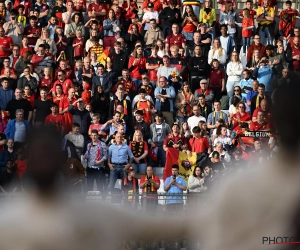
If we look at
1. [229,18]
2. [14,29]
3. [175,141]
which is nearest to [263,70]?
[229,18]

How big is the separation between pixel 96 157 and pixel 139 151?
1032 mm

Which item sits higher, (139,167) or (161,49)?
(161,49)

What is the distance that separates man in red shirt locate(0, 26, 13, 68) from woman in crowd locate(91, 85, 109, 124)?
345 centimetres

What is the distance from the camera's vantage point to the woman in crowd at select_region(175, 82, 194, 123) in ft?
69.0

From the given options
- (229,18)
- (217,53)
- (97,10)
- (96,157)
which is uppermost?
(97,10)

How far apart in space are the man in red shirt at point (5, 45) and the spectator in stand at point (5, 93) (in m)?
2.16

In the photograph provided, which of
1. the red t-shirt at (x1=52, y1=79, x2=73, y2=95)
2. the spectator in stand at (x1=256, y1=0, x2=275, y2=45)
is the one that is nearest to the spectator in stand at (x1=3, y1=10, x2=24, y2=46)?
the red t-shirt at (x1=52, y1=79, x2=73, y2=95)

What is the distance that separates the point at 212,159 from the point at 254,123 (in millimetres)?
1459

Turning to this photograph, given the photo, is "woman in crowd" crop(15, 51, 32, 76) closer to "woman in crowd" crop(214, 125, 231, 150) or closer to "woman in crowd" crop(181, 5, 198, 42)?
"woman in crowd" crop(181, 5, 198, 42)

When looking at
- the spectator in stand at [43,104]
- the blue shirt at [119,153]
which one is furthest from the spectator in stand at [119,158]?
the spectator in stand at [43,104]

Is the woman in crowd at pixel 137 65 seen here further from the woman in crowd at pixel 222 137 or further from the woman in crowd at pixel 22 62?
the woman in crowd at pixel 222 137

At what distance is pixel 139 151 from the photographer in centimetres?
1909

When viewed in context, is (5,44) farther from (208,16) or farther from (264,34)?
(264,34)

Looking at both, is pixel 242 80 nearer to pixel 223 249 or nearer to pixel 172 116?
pixel 172 116
